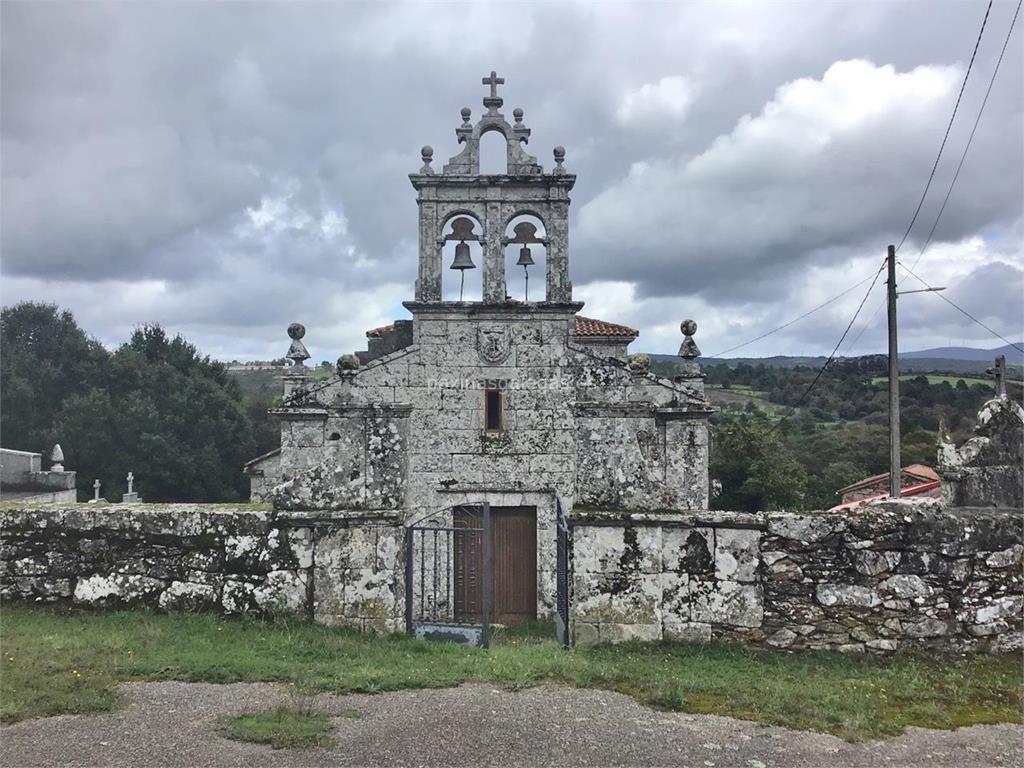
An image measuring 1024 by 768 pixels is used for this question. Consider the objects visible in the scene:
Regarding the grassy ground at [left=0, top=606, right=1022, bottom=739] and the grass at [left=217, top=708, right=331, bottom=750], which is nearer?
the grass at [left=217, top=708, right=331, bottom=750]

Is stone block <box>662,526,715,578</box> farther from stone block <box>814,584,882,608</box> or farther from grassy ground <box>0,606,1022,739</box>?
stone block <box>814,584,882,608</box>

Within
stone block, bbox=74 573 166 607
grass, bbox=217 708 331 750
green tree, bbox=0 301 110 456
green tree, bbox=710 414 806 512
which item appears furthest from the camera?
green tree, bbox=0 301 110 456

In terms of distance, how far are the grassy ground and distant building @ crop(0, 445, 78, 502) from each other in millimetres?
22955

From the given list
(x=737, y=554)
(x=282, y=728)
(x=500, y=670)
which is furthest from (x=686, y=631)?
(x=282, y=728)

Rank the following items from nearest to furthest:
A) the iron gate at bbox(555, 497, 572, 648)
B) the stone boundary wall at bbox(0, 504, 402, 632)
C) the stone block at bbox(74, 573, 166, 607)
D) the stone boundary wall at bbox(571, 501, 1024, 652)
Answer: the stone boundary wall at bbox(571, 501, 1024, 652) < the iron gate at bbox(555, 497, 572, 648) < the stone boundary wall at bbox(0, 504, 402, 632) < the stone block at bbox(74, 573, 166, 607)

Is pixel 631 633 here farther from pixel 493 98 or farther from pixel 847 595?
pixel 493 98

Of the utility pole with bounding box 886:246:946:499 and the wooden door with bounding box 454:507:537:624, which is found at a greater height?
the utility pole with bounding box 886:246:946:499

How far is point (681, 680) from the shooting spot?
5.11m

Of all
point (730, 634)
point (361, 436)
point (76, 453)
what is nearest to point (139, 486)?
point (76, 453)

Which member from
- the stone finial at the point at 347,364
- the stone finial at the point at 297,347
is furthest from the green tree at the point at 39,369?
the stone finial at the point at 347,364

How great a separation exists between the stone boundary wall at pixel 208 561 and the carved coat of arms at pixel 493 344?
7523 millimetres

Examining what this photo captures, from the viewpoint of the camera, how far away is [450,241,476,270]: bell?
561 inches

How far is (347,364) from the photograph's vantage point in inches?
529

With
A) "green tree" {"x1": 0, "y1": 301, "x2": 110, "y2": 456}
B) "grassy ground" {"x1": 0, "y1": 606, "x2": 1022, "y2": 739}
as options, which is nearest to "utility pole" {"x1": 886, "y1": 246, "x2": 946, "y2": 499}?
"grassy ground" {"x1": 0, "y1": 606, "x2": 1022, "y2": 739}
